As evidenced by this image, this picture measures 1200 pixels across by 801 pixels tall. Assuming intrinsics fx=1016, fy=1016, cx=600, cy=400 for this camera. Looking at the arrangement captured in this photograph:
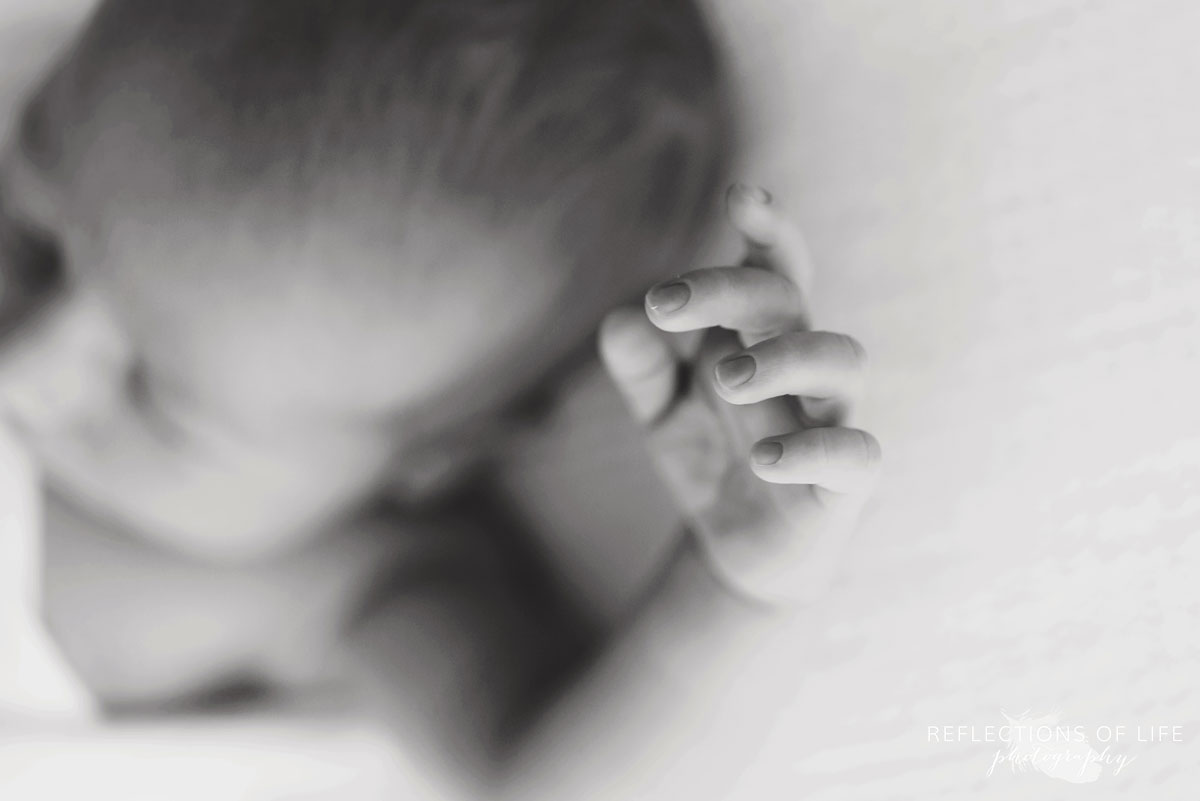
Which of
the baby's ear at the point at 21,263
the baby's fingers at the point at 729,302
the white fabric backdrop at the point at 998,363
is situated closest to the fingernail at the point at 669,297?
the baby's fingers at the point at 729,302

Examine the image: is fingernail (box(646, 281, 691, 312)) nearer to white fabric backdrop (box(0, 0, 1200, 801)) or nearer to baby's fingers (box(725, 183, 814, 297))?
baby's fingers (box(725, 183, 814, 297))

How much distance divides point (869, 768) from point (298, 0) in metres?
0.38

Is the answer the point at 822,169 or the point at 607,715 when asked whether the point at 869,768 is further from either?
the point at 822,169

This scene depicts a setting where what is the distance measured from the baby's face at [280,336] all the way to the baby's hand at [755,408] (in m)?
0.05

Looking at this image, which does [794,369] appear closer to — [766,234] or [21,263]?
[766,234]

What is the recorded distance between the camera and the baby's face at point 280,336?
13.2 inches

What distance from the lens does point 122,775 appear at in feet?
1.61

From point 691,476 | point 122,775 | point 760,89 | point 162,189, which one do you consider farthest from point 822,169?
point 122,775

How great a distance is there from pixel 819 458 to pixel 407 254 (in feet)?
0.49

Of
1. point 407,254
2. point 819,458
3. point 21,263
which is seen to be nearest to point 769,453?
point 819,458

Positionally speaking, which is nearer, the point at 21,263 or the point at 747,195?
the point at 747,195

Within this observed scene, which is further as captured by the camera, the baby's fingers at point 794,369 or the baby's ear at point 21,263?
the baby's ear at point 21,263

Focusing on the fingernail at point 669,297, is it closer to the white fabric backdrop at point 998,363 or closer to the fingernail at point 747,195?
the fingernail at point 747,195

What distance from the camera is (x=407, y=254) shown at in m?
0.33
